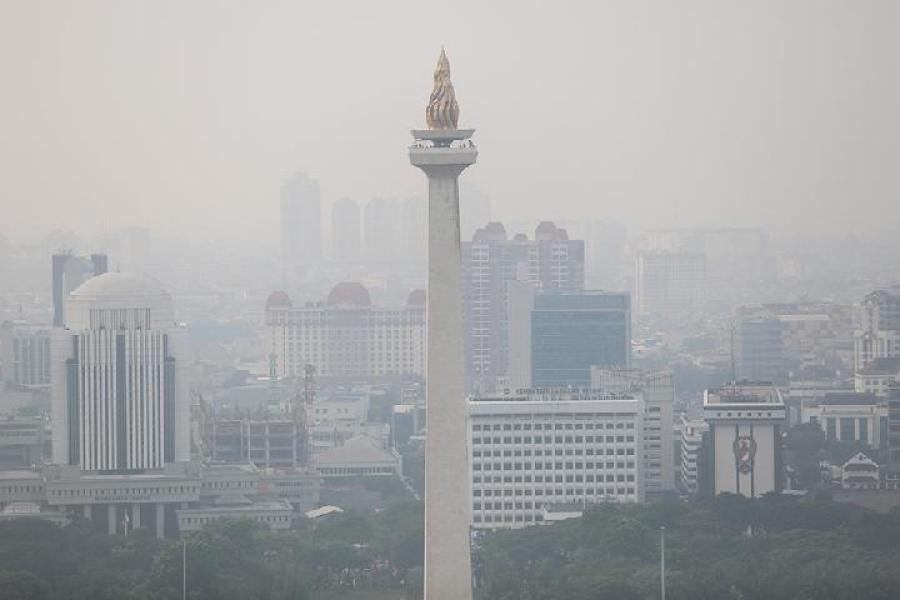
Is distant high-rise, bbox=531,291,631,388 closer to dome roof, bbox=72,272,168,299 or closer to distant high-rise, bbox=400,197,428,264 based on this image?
distant high-rise, bbox=400,197,428,264

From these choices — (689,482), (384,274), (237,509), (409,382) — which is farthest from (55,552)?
(384,274)

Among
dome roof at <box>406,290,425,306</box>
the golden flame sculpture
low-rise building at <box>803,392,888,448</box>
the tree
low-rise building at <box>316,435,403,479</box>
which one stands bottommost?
low-rise building at <box>316,435,403,479</box>

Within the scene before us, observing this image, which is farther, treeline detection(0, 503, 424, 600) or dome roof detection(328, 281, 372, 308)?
dome roof detection(328, 281, 372, 308)

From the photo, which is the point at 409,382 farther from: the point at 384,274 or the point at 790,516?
the point at 790,516

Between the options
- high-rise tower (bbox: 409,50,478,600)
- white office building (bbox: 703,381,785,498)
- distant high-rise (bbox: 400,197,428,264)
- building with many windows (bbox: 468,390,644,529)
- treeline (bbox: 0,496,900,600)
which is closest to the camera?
high-rise tower (bbox: 409,50,478,600)

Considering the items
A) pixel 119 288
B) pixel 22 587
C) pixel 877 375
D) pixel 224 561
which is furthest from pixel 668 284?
pixel 22 587

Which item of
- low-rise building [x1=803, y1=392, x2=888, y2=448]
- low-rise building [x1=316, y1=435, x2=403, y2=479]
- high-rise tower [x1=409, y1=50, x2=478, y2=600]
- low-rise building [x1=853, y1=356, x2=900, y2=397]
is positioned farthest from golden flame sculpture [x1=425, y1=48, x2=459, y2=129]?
low-rise building [x1=853, y1=356, x2=900, y2=397]

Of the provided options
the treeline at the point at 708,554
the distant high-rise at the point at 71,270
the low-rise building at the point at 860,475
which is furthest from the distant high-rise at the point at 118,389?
the distant high-rise at the point at 71,270
